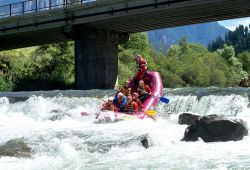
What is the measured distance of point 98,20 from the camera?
30.1 metres

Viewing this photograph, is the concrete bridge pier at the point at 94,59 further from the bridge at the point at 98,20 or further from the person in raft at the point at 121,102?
the person in raft at the point at 121,102

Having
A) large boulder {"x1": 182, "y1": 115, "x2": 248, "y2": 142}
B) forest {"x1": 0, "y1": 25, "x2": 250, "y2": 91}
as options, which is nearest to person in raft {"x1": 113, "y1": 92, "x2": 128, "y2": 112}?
large boulder {"x1": 182, "y1": 115, "x2": 248, "y2": 142}

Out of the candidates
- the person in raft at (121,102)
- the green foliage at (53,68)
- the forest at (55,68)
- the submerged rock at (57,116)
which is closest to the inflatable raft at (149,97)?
the person in raft at (121,102)

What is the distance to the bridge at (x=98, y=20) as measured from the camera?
27.0 m

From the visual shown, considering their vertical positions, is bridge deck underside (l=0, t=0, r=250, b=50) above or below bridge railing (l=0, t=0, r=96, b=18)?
below

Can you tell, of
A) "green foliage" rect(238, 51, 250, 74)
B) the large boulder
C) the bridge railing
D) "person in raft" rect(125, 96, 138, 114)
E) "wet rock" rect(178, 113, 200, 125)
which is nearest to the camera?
the large boulder

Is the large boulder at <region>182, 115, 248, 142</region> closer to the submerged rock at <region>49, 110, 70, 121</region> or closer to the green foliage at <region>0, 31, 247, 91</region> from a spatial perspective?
the submerged rock at <region>49, 110, 70, 121</region>

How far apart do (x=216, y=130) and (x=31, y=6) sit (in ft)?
83.5

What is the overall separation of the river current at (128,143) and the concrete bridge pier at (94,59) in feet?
48.6

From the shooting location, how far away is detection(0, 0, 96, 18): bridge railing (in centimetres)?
3249

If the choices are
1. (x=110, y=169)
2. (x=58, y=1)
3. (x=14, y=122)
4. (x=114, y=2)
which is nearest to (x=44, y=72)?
(x=58, y=1)

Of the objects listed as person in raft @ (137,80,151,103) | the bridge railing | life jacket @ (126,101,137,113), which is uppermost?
the bridge railing

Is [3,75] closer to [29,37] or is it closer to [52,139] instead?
[29,37]

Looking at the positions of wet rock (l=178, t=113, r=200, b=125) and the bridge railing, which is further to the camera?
the bridge railing
